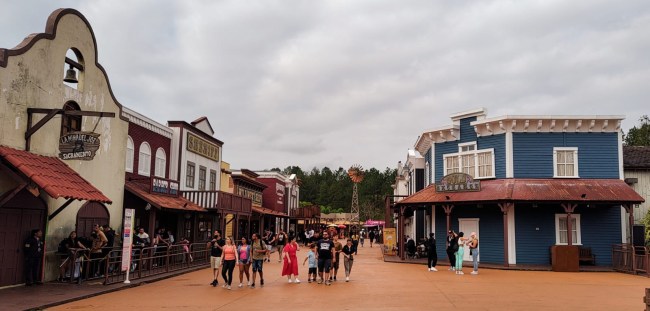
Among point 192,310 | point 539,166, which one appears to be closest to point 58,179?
point 192,310

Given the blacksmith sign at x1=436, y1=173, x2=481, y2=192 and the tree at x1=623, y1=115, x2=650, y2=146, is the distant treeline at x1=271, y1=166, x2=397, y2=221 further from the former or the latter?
the blacksmith sign at x1=436, y1=173, x2=481, y2=192

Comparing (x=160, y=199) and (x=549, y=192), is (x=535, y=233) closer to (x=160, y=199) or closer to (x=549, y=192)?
(x=549, y=192)

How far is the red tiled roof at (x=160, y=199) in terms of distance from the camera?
19.8m

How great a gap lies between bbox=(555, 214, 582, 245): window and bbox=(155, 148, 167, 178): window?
58.8ft

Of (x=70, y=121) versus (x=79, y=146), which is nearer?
(x=79, y=146)

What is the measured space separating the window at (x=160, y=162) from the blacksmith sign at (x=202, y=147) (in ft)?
6.65

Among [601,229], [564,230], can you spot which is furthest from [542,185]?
[601,229]

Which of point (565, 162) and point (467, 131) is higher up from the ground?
point (467, 131)

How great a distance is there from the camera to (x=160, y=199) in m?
21.0

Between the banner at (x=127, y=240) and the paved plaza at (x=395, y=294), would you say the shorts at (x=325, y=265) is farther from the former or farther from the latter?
the banner at (x=127, y=240)

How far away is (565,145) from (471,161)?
4251mm

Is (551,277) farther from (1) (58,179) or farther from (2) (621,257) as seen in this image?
(1) (58,179)

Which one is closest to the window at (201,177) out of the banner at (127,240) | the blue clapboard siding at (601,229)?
the banner at (127,240)

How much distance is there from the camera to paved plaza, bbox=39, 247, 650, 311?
11711 mm
